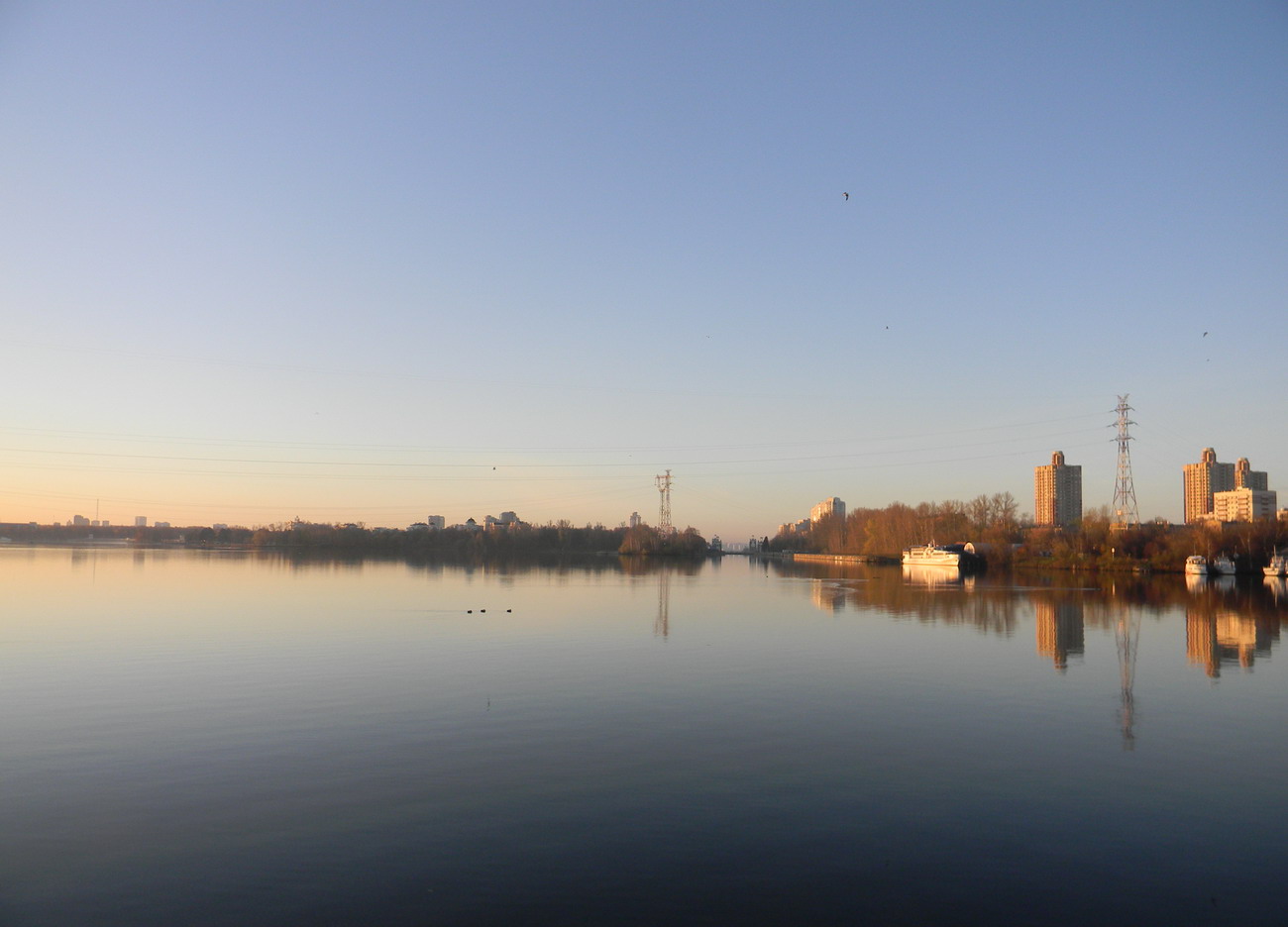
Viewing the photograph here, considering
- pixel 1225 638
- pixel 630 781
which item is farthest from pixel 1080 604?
pixel 630 781

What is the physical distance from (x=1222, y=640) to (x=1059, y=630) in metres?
5.17

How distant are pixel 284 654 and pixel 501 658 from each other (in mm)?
5964

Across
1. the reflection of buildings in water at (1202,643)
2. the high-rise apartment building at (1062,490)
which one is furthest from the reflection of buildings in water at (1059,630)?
the high-rise apartment building at (1062,490)

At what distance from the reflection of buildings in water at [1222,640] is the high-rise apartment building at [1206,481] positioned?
154 meters

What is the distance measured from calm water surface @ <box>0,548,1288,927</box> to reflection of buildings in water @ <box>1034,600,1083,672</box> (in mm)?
425

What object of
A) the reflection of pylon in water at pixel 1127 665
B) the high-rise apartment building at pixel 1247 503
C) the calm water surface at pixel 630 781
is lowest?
the reflection of pylon in water at pixel 1127 665

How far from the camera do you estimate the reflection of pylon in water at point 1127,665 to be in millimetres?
16044

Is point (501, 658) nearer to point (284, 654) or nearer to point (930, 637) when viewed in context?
point (284, 654)

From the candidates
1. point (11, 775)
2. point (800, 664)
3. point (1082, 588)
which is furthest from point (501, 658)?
point (1082, 588)

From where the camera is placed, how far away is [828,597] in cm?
4988

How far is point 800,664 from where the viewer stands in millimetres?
23141

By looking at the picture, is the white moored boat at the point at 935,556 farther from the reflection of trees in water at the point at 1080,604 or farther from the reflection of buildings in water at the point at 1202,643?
the reflection of buildings in water at the point at 1202,643

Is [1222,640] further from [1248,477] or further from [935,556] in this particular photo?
[1248,477]

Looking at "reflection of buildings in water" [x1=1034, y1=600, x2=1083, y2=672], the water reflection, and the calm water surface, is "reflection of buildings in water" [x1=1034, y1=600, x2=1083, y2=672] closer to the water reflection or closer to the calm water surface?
the calm water surface
